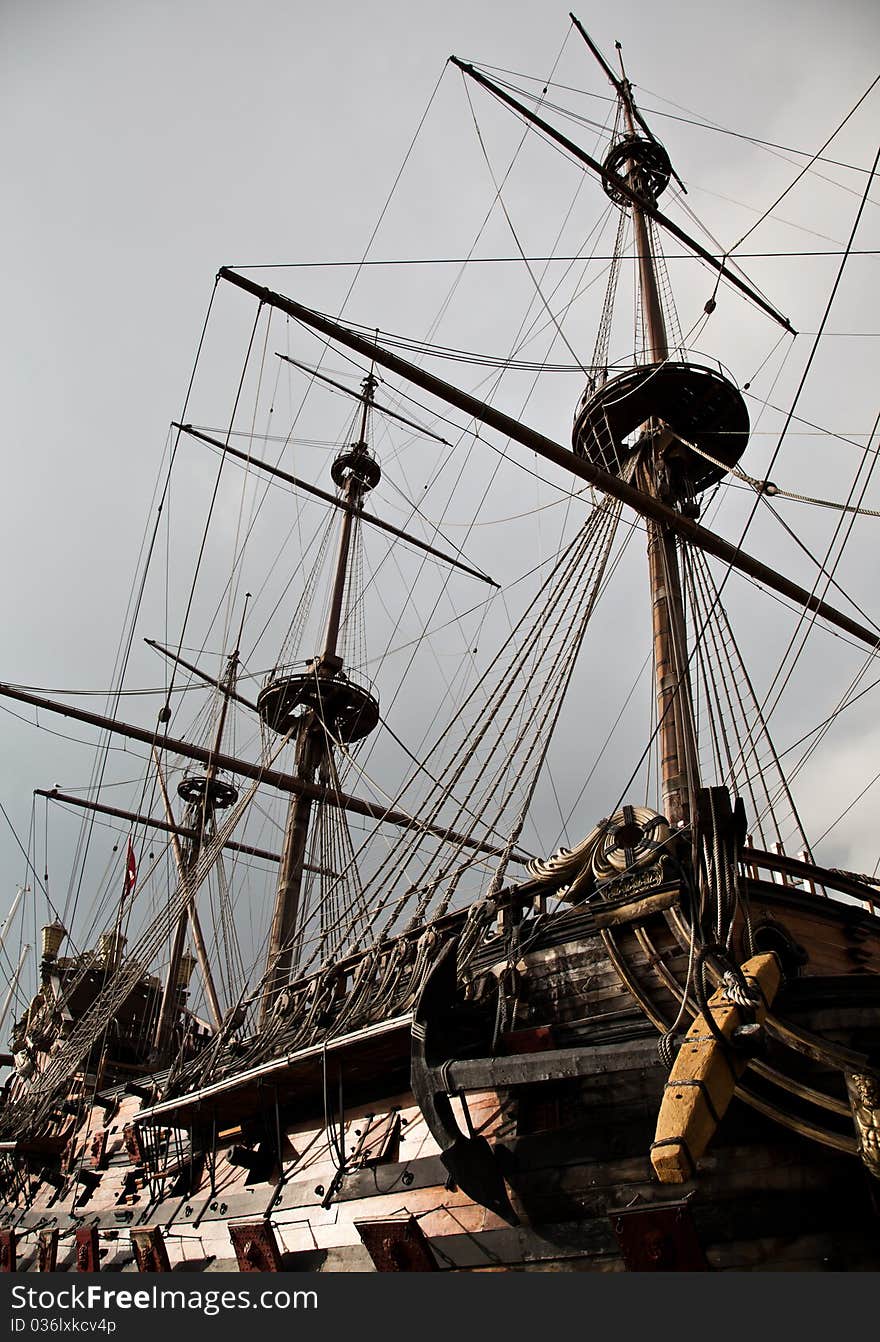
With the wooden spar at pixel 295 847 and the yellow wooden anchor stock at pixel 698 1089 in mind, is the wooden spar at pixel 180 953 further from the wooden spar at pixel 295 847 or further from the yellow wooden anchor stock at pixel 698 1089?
the yellow wooden anchor stock at pixel 698 1089

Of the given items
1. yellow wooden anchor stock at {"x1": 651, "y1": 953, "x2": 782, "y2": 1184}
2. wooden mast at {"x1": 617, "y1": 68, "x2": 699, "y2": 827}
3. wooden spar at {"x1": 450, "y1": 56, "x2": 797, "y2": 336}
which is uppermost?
wooden spar at {"x1": 450, "y1": 56, "x2": 797, "y2": 336}

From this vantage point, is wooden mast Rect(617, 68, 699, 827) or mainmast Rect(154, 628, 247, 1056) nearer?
wooden mast Rect(617, 68, 699, 827)

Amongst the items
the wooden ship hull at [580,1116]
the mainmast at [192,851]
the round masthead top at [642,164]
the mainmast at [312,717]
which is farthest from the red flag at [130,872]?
the round masthead top at [642,164]

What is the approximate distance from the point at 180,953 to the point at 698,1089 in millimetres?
24260

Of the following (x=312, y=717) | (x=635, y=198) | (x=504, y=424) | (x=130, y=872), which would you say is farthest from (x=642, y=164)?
(x=130, y=872)

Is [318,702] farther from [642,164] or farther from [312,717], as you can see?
[642,164]

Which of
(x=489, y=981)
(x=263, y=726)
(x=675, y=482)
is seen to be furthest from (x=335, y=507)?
(x=489, y=981)

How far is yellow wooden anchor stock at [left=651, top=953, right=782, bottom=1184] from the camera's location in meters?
4.93

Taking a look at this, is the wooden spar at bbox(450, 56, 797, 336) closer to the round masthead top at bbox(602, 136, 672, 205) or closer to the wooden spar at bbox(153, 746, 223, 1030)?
the round masthead top at bbox(602, 136, 672, 205)

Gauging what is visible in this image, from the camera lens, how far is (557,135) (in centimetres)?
1593

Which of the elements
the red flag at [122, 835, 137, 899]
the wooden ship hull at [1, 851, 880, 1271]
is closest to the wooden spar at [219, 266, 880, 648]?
the wooden ship hull at [1, 851, 880, 1271]

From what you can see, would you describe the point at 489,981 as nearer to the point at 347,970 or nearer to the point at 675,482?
the point at 347,970

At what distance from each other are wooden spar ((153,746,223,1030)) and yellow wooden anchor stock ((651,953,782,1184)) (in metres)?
13.6

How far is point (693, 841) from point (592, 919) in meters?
1.23
